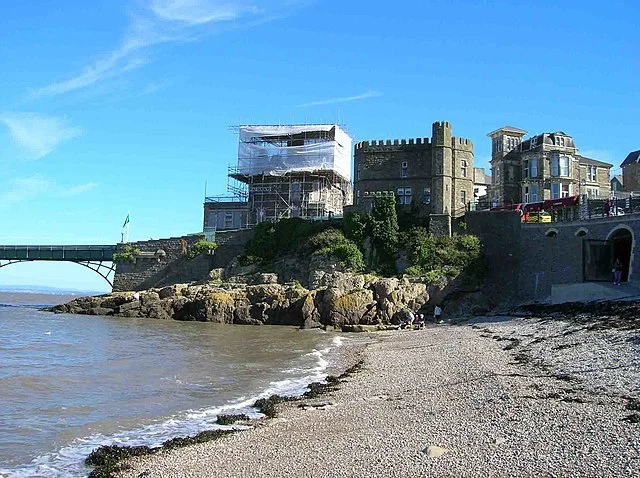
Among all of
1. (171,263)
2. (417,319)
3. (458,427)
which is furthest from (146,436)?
(171,263)

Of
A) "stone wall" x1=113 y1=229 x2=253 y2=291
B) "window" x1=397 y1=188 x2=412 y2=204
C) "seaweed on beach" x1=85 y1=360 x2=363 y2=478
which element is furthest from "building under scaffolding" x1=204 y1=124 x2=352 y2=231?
"seaweed on beach" x1=85 y1=360 x2=363 y2=478

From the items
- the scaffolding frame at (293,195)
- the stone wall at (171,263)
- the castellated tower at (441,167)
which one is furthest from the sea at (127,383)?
the scaffolding frame at (293,195)

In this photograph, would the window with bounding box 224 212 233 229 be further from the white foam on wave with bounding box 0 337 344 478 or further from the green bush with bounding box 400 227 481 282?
the white foam on wave with bounding box 0 337 344 478

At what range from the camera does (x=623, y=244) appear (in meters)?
34.1

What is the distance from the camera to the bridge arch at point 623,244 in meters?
32.7

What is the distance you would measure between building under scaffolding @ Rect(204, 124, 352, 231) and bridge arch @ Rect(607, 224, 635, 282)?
82.5ft

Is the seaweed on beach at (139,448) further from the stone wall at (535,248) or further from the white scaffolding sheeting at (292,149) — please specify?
the white scaffolding sheeting at (292,149)

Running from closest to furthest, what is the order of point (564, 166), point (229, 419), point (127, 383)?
1. point (229, 419)
2. point (127, 383)
3. point (564, 166)

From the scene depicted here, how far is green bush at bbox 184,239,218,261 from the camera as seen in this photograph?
50781 mm

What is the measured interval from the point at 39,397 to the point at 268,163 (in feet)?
139

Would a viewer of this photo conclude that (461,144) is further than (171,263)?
No

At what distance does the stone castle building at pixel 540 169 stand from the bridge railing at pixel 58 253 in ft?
114

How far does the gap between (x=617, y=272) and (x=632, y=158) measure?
2893 cm

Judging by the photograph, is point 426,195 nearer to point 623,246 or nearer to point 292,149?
point 292,149
